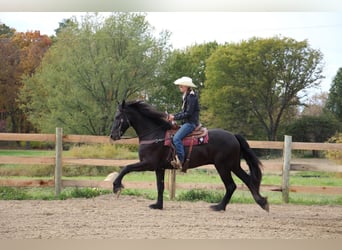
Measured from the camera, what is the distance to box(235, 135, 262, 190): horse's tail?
5719mm

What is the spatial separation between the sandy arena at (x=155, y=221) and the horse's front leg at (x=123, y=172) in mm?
282

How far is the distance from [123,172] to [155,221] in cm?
69

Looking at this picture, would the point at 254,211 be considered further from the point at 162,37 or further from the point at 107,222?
the point at 162,37

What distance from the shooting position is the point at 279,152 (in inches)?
275

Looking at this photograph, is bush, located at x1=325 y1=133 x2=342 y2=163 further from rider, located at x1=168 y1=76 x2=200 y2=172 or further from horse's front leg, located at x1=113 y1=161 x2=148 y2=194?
horse's front leg, located at x1=113 y1=161 x2=148 y2=194

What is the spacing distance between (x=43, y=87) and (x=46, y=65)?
386mm

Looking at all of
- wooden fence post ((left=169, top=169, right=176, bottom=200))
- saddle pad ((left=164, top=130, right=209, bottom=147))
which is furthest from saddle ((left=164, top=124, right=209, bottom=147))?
wooden fence post ((left=169, top=169, right=176, bottom=200))

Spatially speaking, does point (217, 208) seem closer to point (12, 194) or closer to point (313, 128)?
point (313, 128)

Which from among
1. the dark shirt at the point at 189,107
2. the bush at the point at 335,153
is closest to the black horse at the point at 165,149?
the dark shirt at the point at 189,107

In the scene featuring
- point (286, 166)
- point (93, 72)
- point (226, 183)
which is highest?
point (93, 72)

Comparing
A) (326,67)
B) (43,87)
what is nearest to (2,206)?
(43,87)

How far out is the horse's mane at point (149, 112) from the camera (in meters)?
5.70

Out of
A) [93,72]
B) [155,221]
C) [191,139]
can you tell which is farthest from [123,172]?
[93,72]

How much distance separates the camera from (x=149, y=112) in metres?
5.70
